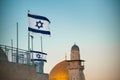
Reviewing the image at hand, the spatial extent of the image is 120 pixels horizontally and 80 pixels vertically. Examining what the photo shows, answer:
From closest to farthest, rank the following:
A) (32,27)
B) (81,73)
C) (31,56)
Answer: (32,27), (31,56), (81,73)

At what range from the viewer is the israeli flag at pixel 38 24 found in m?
18.3

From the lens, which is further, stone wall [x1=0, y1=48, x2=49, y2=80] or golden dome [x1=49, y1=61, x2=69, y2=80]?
golden dome [x1=49, y1=61, x2=69, y2=80]

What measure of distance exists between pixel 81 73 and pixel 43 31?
45.7 feet

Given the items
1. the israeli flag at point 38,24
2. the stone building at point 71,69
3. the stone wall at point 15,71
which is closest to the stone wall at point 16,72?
the stone wall at point 15,71

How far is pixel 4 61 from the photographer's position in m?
15.8

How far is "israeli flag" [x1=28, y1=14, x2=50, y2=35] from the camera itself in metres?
18.3

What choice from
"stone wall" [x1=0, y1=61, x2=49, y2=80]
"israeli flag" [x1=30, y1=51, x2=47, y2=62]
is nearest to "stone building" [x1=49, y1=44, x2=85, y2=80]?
"israeli flag" [x1=30, y1=51, x2=47, y2=62]

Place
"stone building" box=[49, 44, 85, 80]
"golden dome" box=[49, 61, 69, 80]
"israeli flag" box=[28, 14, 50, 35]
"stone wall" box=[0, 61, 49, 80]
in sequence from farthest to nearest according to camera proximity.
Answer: "golden dome" box=[49, 61, 69, 80]
"stone building" box=[49, 44, 85, 80]
"israeli flag" box=[28, 14, 50, 35]
"stone wall" box=[0, 61, 49, 80]

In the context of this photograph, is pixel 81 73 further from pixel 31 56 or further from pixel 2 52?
pixel 2 52

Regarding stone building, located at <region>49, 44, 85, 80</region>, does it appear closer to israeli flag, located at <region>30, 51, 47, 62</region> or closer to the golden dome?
the golden dome

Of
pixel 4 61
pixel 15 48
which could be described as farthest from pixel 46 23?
pixel 4 61

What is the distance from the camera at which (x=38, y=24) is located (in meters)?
18.6

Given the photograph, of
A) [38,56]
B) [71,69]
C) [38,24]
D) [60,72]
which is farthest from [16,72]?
[60,72]

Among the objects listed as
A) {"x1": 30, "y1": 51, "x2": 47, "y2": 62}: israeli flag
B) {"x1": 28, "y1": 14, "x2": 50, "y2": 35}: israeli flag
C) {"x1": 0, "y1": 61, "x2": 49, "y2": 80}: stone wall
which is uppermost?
{"x1": 28, "y1": 14, "x2": 50, "y2": 35}: israeli flag
